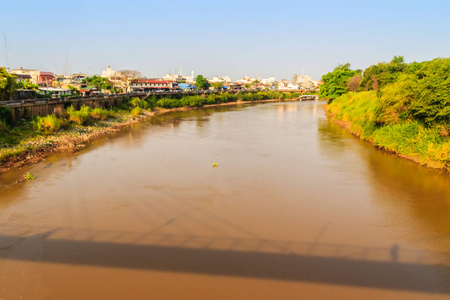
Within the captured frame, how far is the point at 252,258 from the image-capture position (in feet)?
26.1

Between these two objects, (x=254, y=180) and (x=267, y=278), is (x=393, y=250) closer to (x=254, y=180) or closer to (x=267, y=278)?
(x=267, y=278)

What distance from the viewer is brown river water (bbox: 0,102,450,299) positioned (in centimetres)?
702

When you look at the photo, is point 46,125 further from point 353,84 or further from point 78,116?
point 353,84

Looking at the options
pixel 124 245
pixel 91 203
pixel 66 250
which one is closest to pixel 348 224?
pixel 124 245

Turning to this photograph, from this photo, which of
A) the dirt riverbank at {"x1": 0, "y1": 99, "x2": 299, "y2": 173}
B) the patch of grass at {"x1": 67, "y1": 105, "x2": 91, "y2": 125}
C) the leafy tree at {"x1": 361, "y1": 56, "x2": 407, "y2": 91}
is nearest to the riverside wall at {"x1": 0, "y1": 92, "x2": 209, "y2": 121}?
the patch of grass at {"x1": 67, "y1": 105, "x2": 91, "y2": 125}

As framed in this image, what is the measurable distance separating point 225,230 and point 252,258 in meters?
1.68

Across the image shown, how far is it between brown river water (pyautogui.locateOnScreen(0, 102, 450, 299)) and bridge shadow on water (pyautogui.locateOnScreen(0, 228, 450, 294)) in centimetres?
3

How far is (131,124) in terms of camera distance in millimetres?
33500

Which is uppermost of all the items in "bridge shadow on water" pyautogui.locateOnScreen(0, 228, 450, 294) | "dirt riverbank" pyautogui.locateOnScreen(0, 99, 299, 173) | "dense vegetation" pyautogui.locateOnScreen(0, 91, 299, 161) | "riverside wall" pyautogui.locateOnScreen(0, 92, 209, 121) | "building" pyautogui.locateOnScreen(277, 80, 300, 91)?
"building" pyautogui.locateOnScreen(277, 80, 300, 91)

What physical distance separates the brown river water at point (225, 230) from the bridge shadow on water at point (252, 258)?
0.03 meters

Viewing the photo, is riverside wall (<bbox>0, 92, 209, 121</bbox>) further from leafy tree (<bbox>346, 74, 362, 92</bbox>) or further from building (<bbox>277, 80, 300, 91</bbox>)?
building (<bbox>277, 80, 300, 91</bbox>)

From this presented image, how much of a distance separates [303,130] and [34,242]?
25.5 metres

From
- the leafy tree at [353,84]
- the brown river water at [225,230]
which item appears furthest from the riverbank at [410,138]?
the leafy tree at [353,84]

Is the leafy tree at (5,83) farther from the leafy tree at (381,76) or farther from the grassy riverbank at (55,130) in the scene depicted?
the leafy tree at (381,76)
